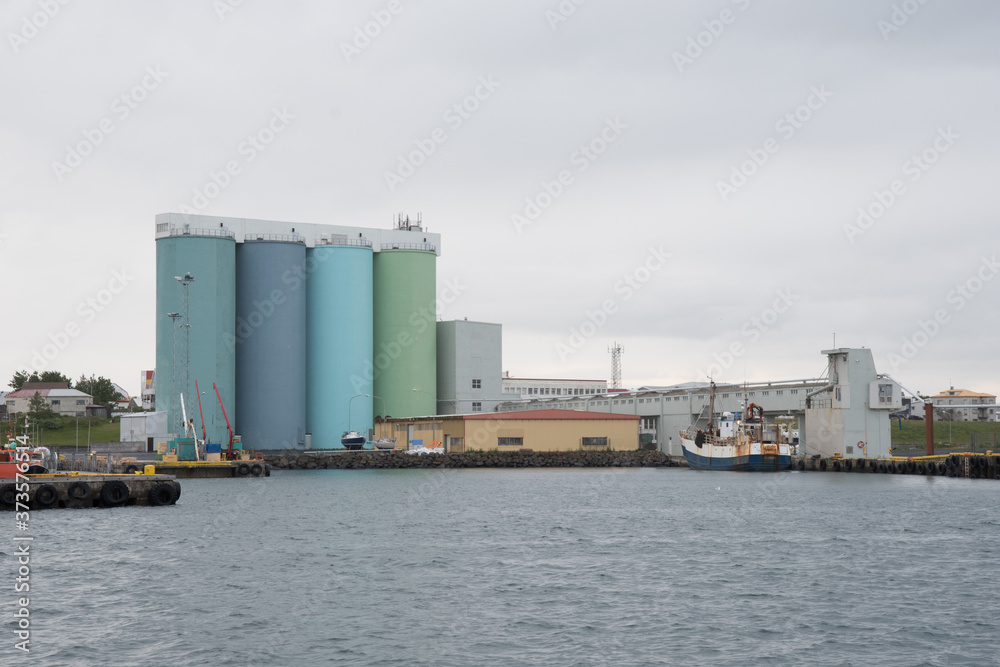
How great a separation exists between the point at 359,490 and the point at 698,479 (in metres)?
23.2

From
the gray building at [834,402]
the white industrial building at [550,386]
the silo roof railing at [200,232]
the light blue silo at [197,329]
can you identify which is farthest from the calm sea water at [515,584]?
the white industrial building at [550,386]

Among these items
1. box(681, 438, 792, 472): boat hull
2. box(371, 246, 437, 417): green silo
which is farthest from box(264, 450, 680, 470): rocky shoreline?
box(371, 246, 437, 417): green silo

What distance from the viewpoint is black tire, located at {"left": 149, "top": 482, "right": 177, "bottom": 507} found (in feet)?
159

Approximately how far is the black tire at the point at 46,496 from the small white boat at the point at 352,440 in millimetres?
44754

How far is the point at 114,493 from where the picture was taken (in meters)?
46.9

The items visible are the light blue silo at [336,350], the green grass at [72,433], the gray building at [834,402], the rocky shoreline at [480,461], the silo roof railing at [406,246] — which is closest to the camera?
the gray building at [834,402]

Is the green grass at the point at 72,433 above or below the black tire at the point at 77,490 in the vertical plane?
above

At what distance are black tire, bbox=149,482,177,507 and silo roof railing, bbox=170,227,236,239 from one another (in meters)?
42.4

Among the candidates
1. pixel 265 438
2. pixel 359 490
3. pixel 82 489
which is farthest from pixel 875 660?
pixel 265 438

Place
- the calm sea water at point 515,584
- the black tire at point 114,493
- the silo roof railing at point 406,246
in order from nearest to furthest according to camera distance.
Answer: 1. the calm sea water at point 515,584
2. the black tire at point 114,493
3. the silo roof railing at point 406,246

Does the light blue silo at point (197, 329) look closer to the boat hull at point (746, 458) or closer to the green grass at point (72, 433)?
the green grass at point (72, 433)

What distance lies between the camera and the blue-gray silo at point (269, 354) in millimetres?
87812

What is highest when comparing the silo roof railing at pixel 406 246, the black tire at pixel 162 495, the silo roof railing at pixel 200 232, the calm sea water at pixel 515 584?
the silo roof railing at pixel 406 246

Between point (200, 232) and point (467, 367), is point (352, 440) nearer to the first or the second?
point (467, 367)
